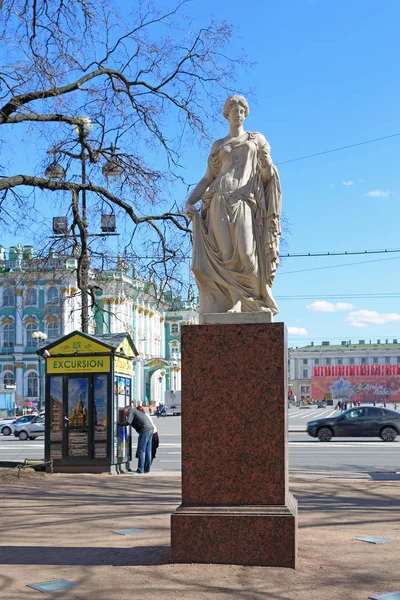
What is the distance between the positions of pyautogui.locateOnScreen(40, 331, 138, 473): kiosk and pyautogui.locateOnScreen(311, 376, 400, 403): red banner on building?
335 feet

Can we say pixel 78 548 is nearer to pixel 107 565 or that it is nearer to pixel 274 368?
pixel 107 565

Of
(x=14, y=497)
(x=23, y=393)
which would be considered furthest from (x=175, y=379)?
(x=14, y=497)

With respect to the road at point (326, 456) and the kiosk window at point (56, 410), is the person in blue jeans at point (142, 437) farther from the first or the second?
the road at point (326, 456)

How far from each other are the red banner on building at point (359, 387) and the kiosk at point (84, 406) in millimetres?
102087

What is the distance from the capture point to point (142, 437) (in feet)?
55.2

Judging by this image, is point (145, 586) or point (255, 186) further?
point (255, 186)

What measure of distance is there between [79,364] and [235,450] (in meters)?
11.1

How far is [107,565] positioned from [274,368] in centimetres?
217

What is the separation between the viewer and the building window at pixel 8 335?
89938mm

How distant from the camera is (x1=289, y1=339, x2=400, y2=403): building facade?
121 meters

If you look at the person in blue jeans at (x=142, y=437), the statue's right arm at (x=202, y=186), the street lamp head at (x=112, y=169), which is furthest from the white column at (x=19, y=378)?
the statue's right arm at (x=202, y=186)

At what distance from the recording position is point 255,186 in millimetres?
7523

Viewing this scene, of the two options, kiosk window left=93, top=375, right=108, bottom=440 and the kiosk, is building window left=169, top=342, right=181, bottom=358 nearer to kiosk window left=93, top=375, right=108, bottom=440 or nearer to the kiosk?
the kiosk

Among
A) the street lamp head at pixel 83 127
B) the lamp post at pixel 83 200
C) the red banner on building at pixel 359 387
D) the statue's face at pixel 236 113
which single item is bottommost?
the red banner on building at pixel 359 387
